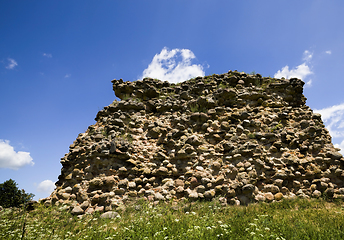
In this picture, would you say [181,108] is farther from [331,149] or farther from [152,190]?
[331,149]

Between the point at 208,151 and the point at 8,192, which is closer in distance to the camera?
the point at 208,151

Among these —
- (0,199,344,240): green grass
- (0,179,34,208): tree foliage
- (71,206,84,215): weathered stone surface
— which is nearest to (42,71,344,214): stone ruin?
(71,206,84,215): weathered stone surface

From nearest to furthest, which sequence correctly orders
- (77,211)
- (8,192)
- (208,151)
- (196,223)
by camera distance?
(196,223) < (77,211) < (208,151) < (8,192)

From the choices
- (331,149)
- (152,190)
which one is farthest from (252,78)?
(152,190)

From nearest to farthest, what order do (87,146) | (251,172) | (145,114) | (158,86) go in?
(251,172) < (87,146) < (145,114) < (158,86)

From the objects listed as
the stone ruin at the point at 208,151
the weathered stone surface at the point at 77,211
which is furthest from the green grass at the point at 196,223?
the stone ruin at the point at 208,151

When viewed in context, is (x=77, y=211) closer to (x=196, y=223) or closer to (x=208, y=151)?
(x=196, y=223)

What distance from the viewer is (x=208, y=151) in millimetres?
9523

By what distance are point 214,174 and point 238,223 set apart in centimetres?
341

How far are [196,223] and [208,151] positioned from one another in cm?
444

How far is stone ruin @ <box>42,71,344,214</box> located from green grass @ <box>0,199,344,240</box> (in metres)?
0.67

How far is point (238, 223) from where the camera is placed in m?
5.39

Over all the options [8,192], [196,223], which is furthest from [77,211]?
[8,192]

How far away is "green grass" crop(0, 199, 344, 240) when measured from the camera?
15.5 ft
